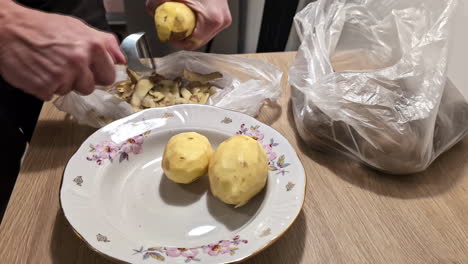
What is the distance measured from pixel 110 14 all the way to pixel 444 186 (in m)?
1.27

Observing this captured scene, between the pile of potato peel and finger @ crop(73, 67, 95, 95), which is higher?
finger @ crop(73, 67, 95, 95)

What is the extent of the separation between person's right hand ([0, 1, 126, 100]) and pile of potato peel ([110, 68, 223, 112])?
0.12m

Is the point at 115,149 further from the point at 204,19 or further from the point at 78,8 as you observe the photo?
the point at 78,8

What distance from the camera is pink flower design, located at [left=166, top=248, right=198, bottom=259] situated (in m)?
0.40

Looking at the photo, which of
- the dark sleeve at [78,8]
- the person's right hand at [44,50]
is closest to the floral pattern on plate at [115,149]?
the person's right hand at [44,50]

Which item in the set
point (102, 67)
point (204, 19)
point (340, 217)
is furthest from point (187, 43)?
point (340, 217)

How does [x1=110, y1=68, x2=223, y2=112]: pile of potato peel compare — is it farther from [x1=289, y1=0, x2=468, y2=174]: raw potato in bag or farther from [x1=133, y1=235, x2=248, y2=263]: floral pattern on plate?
[x1=133, y1=235, x2=248, y2=263]: floral pattern on plate

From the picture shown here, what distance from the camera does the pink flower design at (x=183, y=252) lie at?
0.40m

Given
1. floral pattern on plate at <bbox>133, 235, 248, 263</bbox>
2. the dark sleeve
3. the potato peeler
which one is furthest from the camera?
the dark sleeve

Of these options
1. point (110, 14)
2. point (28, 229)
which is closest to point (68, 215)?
point (28, 229)

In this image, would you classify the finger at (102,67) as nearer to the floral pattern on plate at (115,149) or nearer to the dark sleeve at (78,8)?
the floral pattern on plate at (115,149)

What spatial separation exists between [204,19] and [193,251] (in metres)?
0.41

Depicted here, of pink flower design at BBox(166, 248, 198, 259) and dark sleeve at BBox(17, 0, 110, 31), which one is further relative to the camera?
dark sleeve at BBox(17, 0, 110, 31)

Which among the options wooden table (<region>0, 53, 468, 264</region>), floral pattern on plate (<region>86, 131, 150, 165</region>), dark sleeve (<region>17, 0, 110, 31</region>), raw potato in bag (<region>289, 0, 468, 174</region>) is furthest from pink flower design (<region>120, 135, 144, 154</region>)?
dark sleeve (<region>17, 0, 110, 31</region>)
